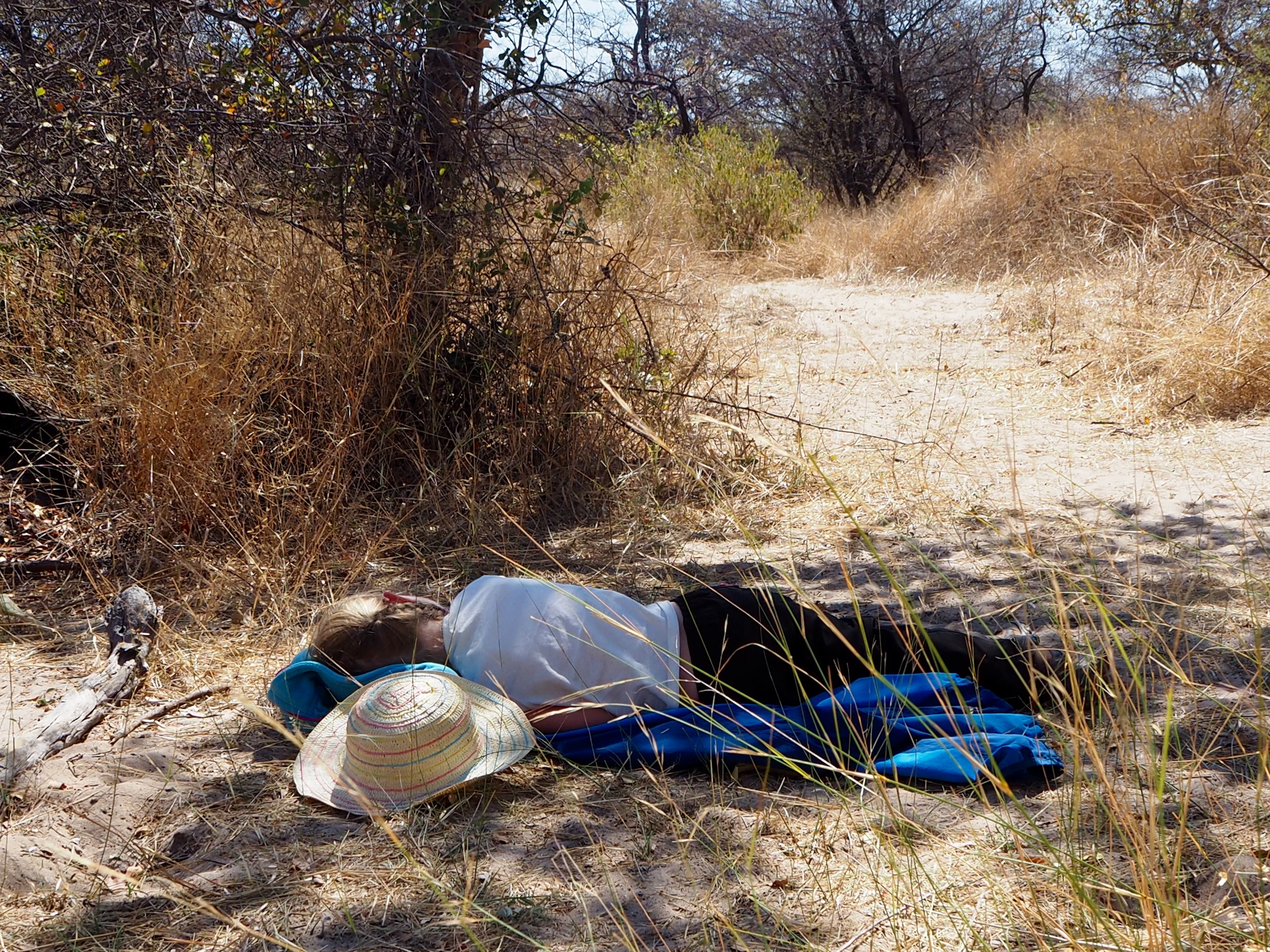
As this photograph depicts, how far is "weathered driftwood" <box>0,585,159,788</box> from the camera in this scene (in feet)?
7.32

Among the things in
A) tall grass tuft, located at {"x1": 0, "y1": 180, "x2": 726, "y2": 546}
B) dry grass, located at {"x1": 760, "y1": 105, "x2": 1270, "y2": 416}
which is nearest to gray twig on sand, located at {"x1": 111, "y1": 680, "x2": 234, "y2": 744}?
tall grass tuft, located at {"x1": 0, "y1": 180, "x2": 726, "y2": 546}

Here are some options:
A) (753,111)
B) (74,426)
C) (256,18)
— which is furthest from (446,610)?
(753,111)

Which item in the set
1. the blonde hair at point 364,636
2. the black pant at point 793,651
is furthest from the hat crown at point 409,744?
the black pant at point 793,651

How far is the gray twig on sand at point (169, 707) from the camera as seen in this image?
95.8 inches

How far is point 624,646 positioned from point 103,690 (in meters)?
1.23

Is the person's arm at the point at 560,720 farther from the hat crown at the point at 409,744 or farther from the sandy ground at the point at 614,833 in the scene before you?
the hat crown at the point at 409,744

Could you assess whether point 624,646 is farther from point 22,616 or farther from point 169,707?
point 22,616

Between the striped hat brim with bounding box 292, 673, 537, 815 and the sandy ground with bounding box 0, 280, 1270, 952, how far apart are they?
44mm

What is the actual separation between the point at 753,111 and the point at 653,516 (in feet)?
47.6

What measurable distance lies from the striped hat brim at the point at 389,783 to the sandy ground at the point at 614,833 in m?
0.04

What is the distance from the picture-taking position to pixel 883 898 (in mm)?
1570

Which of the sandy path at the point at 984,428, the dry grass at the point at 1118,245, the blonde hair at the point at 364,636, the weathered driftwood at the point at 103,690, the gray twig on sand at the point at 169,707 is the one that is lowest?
the gray twig on sand at the point at 169,707

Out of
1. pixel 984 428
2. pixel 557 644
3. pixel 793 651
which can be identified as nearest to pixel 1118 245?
pixel 984 428

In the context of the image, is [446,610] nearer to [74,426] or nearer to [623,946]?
[623,946]
